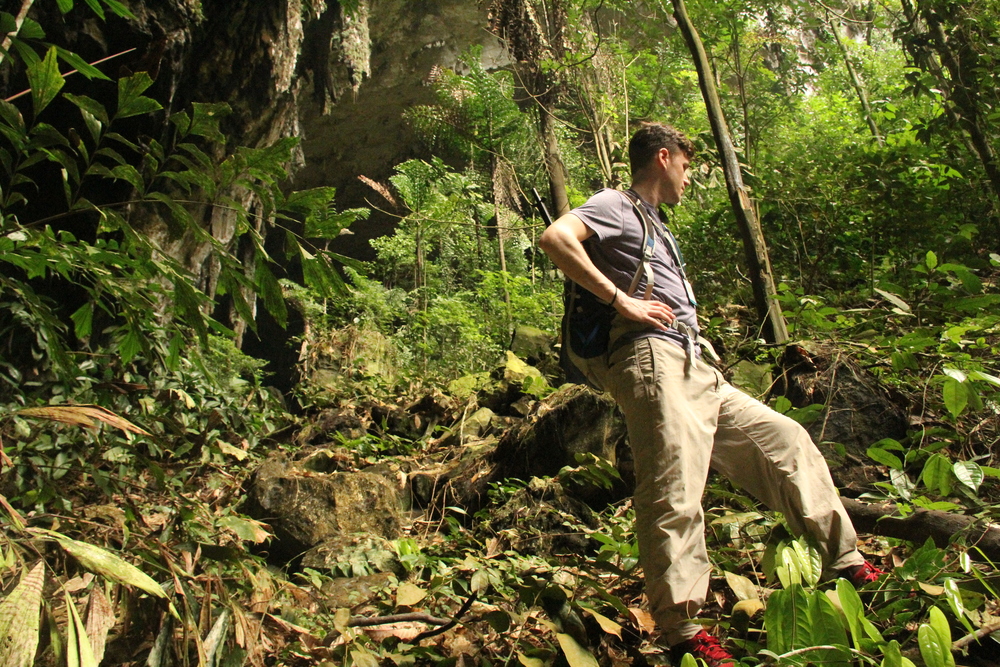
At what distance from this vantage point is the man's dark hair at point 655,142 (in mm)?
2748

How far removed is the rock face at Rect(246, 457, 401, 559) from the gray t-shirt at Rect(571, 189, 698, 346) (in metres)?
2.46

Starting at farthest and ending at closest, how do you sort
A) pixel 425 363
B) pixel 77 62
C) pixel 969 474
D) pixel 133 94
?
pixel 425 363 → pixel 969 474 → pixel 133 94 → pixel 77 62

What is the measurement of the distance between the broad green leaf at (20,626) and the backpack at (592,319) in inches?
74.8

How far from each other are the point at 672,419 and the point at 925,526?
0.93m

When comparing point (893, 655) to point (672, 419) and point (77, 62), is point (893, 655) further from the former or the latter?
point (77, 62)

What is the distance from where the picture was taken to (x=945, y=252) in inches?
196

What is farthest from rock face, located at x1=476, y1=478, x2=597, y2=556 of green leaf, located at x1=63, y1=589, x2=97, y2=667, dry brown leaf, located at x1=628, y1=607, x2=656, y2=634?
green leaf, located at x1=63, y1=589, x2=97, y2=667

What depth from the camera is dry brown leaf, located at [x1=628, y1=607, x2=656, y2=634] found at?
2.28m

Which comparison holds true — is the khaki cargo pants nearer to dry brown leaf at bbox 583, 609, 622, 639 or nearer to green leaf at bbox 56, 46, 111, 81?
dry brown leaf at bbox 583, 609, 622, 639

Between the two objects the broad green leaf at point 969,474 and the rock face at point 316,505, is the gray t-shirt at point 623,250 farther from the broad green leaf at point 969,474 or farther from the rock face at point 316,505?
the rock face at point 316,505

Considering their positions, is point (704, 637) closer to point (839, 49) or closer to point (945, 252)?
point (945, 252)

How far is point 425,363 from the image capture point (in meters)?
9.82

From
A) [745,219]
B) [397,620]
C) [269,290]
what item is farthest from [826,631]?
[745,219]

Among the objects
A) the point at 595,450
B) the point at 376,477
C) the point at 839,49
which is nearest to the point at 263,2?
the point at 376,477
